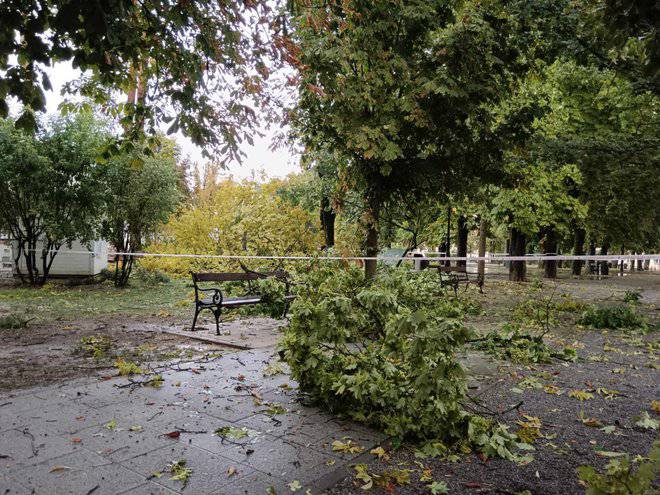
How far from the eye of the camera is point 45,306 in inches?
439

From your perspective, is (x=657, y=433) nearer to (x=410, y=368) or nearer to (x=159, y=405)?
(x=410, y=368)

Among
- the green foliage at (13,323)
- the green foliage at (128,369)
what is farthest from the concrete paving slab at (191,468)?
the green foliage at (13,323)

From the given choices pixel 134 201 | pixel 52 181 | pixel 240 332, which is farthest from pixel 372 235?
pixel 52 181

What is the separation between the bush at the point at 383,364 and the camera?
365cm

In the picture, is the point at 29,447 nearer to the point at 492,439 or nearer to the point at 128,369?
the point at 128,369

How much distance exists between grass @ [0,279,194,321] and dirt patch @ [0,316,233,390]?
147 cm

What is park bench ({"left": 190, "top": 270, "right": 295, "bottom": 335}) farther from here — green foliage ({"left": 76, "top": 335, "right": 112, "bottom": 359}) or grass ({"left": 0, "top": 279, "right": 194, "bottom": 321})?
grass ({"left": 0, "top": 279, "right": 194, "bottom": 321})

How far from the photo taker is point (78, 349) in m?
6.66

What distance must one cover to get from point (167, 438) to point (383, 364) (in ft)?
5.89

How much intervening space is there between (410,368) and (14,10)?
4.02m

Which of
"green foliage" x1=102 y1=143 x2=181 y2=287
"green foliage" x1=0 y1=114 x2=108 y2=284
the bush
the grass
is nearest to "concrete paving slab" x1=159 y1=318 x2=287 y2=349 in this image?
the grass

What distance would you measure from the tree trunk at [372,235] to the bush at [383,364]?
296 centimetres

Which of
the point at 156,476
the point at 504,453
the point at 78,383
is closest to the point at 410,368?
the point at 504,453

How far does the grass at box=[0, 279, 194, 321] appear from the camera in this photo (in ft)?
34.1
